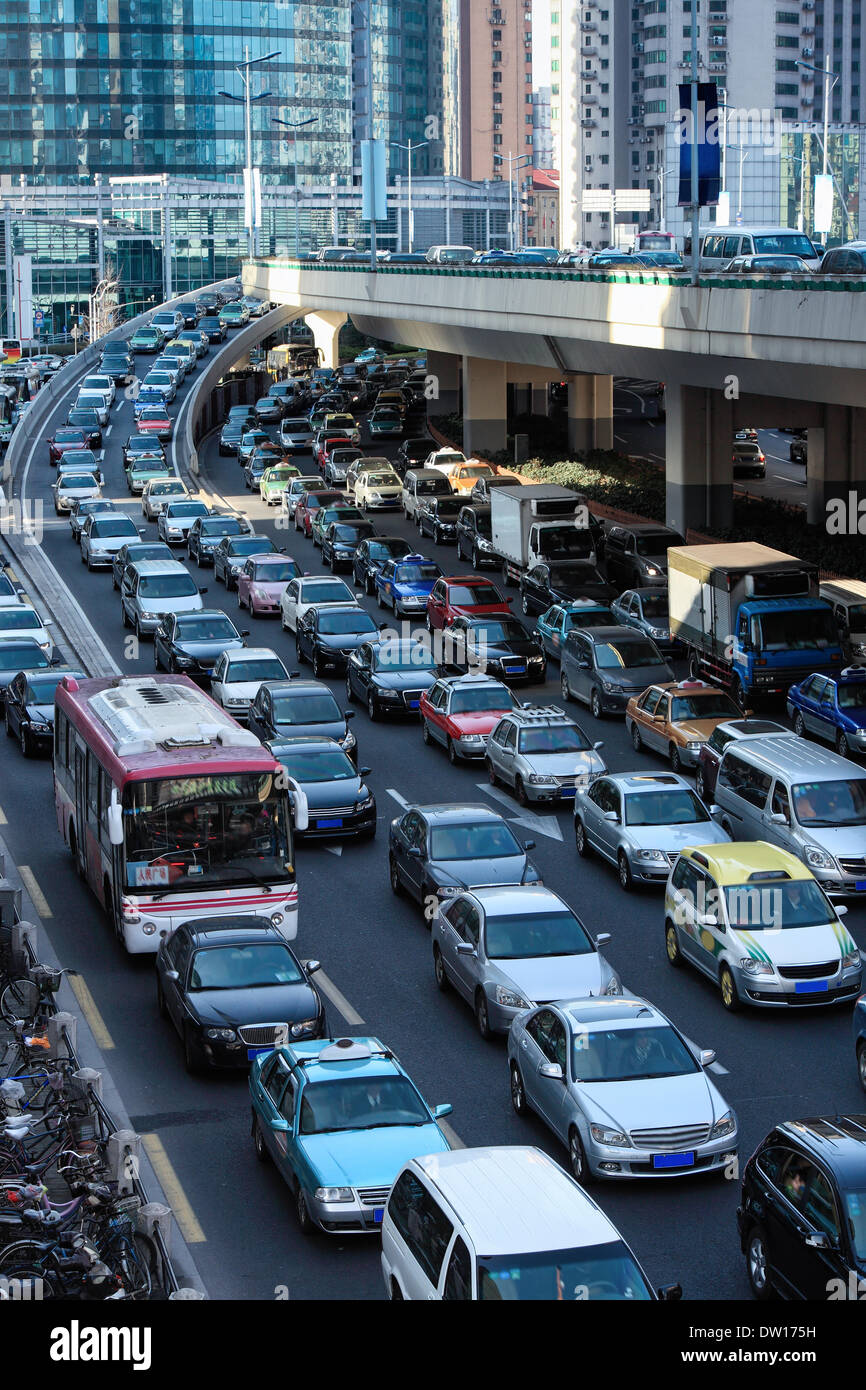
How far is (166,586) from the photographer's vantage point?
139ft

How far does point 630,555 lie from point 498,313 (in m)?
15.5

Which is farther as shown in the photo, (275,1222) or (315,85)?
(315,85)

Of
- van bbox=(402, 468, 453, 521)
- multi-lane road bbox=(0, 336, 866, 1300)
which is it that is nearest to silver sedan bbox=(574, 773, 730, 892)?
multi-lane road bbox=(0, 336, 866, 1300)

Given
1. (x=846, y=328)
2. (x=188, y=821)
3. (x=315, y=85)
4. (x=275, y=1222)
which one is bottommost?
(x=275, y=1222)

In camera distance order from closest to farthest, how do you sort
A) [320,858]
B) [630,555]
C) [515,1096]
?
[515,1096] → [320,858] → [630,555]

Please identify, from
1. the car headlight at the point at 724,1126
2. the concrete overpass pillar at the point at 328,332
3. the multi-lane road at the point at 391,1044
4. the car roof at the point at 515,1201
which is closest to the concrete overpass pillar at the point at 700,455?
the multi-lane road at the point at 391,1044

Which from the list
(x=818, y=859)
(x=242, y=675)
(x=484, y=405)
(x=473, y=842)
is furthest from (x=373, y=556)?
(x=818, y=859)

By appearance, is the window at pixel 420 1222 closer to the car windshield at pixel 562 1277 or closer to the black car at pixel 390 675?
the car windshield at pixel 562 1277

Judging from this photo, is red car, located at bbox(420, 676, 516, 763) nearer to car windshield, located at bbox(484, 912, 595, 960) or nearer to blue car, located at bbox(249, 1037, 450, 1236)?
car windshield, located at bbox(484, 912, 595, 960)

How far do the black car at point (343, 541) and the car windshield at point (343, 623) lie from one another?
35.7 feet

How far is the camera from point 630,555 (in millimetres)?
45969
